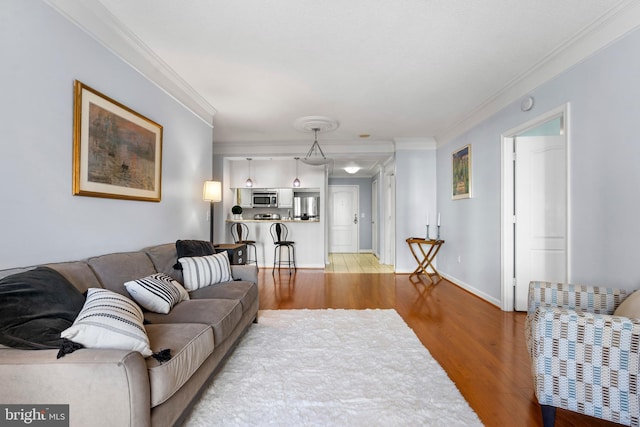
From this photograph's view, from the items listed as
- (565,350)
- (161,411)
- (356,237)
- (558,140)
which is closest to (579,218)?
(558,140)

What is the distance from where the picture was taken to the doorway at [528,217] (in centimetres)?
346

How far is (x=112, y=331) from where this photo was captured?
1.28m

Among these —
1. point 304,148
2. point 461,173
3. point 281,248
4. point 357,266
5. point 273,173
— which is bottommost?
point 357,266

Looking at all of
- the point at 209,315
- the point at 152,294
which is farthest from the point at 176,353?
the point at 152,294

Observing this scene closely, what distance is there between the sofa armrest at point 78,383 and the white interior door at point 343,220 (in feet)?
27.4

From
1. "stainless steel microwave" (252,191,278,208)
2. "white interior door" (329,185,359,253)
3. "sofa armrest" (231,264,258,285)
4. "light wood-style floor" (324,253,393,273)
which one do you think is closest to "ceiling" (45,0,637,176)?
"sofa armrest" (231,264,258,285)

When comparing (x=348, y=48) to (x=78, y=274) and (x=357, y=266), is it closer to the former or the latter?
(x=78, y=274)

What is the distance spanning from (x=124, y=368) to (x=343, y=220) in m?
8.47

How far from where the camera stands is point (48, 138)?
183cm

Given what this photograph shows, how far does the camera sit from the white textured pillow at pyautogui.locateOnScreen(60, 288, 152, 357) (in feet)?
4.06

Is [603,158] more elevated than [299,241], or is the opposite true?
[603,158]

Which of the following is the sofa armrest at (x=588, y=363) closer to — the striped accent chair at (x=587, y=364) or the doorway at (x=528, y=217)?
the striped accent chair at (x=587, y=364)

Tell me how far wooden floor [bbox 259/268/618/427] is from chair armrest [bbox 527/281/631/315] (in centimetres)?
57

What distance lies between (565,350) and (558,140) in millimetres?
2809
